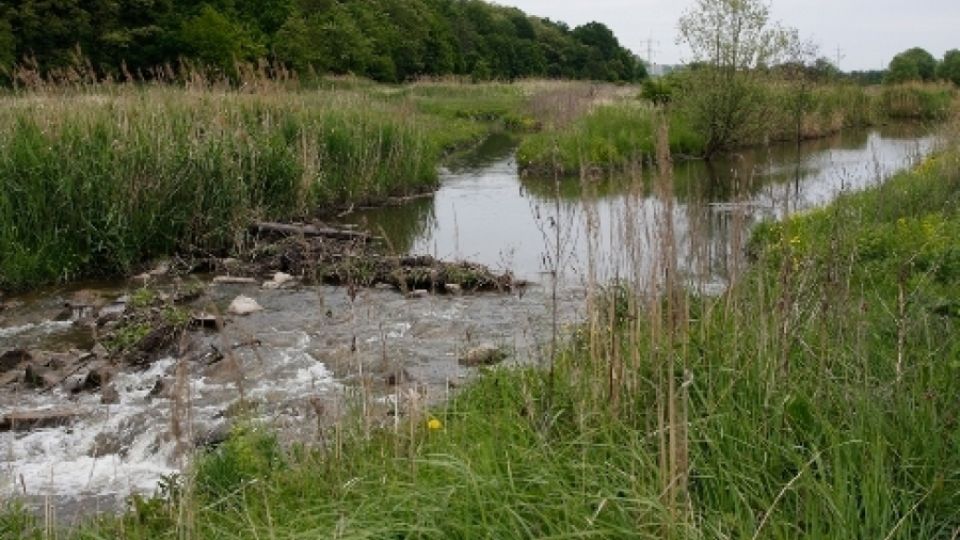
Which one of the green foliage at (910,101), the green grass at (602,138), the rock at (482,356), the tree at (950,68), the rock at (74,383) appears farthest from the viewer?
the tree at (950,68)

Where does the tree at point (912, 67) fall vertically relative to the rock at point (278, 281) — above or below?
above

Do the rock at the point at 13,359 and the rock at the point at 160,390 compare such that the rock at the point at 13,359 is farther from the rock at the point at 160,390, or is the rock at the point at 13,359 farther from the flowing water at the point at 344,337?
the rock at the point at 160,390

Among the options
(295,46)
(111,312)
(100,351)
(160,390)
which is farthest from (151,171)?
(295,46)

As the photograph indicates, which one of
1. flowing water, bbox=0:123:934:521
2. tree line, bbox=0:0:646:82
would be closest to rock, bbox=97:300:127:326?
flowing water, bbox=0:123:934:521

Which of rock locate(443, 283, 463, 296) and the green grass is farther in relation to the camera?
the green grass

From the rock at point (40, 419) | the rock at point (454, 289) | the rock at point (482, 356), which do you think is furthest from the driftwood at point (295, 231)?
the rock at point (40, 419)

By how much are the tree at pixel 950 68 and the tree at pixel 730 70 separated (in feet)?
111

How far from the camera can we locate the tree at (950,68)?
2104 inches

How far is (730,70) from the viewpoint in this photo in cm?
2348

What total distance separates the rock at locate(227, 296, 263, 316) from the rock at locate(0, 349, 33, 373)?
1995 millimetres

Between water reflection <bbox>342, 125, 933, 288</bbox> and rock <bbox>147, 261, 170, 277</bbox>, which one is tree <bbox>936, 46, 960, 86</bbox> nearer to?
water reflection <bbox>342, 125, 933, 288</bbox>

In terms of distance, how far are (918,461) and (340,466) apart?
6.92ft

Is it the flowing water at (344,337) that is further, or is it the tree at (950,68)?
the tree at (950,68)

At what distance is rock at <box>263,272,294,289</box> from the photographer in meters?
10.3
